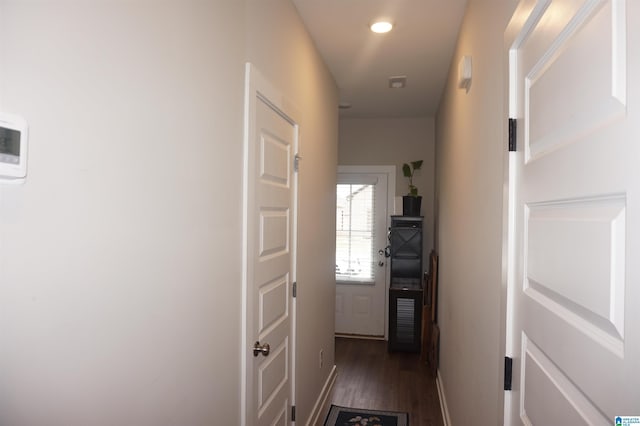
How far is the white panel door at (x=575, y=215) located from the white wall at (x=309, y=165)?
1160 mm

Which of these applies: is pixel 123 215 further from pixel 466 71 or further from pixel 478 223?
pixel 466 71

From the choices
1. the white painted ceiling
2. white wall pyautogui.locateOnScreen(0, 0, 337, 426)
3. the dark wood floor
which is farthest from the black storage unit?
white wall pyautogui.locateOnScreen(0, 0, 337, 426)

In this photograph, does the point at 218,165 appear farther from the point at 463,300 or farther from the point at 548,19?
the point at 463,300

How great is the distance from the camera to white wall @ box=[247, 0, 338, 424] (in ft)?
6.73

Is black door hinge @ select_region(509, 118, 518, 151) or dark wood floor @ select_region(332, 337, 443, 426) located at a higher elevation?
black door hinge @ select_region(509, 118, 518, 151)

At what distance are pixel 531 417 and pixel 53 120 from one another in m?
1.32

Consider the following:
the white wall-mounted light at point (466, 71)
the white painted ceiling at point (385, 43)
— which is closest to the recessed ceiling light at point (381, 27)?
the white painted ceiling at point (385, 43)

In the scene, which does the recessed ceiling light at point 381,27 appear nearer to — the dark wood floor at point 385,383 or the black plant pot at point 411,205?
the black plant pot at point 411,205

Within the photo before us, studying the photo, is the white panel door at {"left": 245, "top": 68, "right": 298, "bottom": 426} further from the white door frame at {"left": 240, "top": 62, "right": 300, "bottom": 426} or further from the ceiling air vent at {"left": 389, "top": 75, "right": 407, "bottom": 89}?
the ceiling air vent at {"left": 389, "top": 75, "right": 407, "bottom": 89}

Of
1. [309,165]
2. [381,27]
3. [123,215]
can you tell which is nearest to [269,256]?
[309,165]

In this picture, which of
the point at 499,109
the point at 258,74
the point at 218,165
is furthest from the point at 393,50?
the point at 218,165

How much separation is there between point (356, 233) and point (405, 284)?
892mm

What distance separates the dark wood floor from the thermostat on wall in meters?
3.22

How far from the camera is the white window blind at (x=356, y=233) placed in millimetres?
5301
